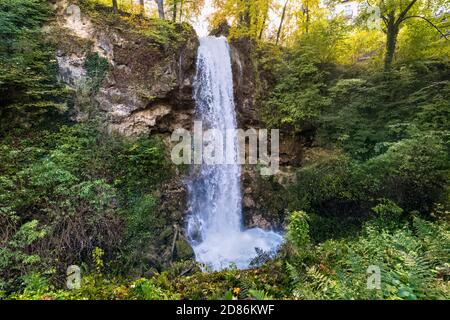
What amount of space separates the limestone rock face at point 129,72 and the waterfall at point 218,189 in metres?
0.71

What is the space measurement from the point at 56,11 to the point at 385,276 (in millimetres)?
11616

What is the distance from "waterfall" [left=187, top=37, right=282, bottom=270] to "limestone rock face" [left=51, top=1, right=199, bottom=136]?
710 millimetres

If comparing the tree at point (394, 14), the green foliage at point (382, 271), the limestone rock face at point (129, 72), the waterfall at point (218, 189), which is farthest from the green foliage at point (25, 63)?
the tree at point (394, 14)

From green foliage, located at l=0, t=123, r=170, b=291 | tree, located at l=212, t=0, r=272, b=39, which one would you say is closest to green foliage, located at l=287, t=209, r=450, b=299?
green foliage, located at l=0, t=123, r=170, b=291

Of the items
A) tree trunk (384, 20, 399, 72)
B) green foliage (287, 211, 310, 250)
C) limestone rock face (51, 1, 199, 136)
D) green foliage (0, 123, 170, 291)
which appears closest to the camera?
green foliage (287, 211, 310, 250)

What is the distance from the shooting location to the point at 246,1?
40.1 feet

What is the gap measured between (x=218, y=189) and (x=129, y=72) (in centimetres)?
527

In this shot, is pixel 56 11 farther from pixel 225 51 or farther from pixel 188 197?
pixel 188 197

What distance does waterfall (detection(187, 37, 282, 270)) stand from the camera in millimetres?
8656

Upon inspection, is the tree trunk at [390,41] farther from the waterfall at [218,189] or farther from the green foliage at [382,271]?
the green foliage at [382,271]

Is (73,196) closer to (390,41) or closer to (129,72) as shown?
(129,72)

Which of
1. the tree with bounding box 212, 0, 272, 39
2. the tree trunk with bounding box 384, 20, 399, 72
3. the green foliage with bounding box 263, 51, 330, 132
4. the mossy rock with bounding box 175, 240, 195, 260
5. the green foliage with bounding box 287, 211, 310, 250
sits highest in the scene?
A: the tree with bounding box 212, 0, 272, 39

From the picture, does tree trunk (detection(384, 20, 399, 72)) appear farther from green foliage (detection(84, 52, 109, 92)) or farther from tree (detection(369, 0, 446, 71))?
green foliage (detection(84, 52, 109, 92))
